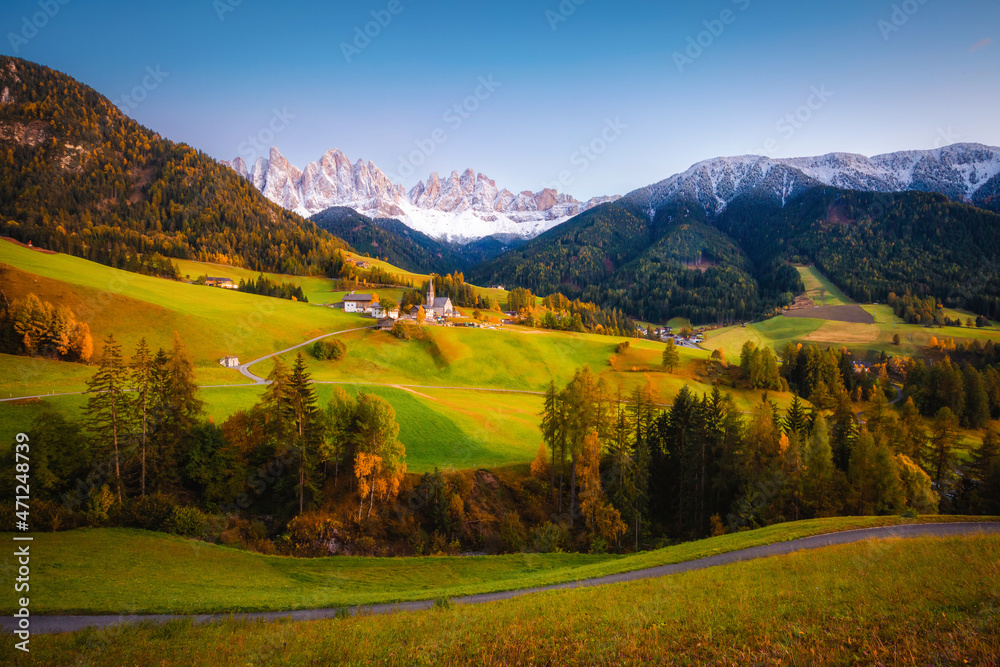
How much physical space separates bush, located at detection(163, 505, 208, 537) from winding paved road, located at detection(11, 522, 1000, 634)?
45.7 ft

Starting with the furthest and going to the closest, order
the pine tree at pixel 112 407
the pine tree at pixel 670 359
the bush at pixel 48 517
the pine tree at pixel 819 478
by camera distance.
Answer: the pine tree at pixel 670 359 → the pine tree at pixel 819 478 → the pine tree at pixel 112 407 → the bush at pixel 48 517

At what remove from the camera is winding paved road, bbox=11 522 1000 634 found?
611 inches

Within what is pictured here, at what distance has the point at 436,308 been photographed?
14162cm

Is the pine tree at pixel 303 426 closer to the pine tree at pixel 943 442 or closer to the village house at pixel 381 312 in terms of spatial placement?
the pine tree at pixel 943 442

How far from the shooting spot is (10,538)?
22.0 metres

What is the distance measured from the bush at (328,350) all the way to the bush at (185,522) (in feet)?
171

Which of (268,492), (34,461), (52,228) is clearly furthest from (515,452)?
(52,228)

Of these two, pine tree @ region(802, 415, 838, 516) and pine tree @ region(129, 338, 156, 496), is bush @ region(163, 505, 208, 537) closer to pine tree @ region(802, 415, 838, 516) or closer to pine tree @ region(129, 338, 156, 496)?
pine tree @ region(129, 338, 156, 496)

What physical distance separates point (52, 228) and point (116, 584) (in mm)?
187945

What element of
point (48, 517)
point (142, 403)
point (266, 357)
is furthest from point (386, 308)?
point (48, 517)

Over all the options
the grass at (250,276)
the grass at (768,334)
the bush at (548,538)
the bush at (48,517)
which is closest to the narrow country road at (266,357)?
the bush at (48,517)

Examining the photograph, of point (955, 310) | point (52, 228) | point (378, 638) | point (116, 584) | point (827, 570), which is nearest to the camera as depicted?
point (378, 638)

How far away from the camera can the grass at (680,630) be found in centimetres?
896

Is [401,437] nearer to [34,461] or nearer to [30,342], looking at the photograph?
[34,461]
